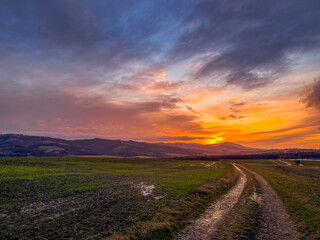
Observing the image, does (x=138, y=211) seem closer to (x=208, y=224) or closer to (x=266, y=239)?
(x=208, y=224)

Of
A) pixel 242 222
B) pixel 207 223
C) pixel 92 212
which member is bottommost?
pixel 92 212

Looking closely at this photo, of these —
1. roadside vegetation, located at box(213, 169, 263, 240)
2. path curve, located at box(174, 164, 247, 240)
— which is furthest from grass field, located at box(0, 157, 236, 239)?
roadside vegetation, located at box(213, 169, 263, 240)

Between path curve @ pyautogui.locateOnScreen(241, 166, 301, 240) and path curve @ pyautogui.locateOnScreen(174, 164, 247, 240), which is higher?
path curve @ pyautogui.locateOnScreen(241, 166, 301, 240)

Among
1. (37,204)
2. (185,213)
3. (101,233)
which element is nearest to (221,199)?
(185,213)

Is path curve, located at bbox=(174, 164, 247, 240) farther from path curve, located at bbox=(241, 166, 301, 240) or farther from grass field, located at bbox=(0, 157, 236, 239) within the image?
path curve, located at bbox=(241, 166, 301, 240)

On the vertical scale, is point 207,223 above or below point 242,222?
below

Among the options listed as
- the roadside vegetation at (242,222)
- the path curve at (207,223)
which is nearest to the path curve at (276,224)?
the roadside vegetation at (242,222)

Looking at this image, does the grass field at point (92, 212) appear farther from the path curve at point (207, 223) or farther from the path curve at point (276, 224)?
the path curve at point (276, 224)

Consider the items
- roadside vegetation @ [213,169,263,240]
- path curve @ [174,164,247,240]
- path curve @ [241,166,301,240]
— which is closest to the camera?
path curve @ [174,164,247,240]

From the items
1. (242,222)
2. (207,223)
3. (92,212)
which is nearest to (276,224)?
(242,222)

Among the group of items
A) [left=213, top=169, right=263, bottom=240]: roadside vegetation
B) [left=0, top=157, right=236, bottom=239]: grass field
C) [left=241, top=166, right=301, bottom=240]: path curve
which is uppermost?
[left=241, top=166, right=301, bottom=240]: path curve

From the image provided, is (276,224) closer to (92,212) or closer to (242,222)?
(242,222)

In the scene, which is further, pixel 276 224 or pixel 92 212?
pixel 92 212

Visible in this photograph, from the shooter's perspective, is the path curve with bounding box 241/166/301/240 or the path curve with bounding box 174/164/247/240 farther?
the path curve with bounding box 241/166/301/240
